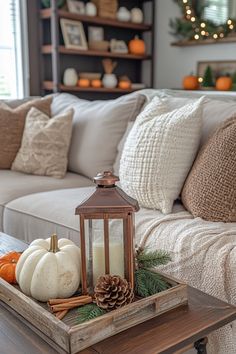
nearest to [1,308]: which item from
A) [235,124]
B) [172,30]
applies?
[235,124]

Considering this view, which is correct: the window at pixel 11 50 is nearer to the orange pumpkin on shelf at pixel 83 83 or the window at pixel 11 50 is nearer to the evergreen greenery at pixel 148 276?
the orange pumpkin on shelf at pixel 83 83

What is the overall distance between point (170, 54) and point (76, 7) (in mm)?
1111

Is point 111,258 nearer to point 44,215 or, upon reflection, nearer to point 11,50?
point 44,215

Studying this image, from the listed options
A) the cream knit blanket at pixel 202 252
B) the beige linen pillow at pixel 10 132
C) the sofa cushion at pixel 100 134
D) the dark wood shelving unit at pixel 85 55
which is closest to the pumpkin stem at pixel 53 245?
the cream knit blanket at pixel 202 252

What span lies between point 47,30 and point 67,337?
11.6 feet

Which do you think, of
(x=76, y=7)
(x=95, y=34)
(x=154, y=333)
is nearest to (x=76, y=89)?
(x=95, y=34)

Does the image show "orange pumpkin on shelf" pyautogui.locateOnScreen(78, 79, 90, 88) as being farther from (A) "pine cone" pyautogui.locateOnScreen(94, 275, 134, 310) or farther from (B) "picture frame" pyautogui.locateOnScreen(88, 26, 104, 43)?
(A) "pine cone" pyautogui.locateOnScreen(94, 275, 134, 310)

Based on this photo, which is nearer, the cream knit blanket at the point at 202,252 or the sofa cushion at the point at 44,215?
the cream knit blanket at the point at 202,252

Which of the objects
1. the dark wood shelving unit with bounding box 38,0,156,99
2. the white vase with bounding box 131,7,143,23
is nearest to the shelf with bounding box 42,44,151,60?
the dark wood shelving unit with bounding box 38,0,156,99

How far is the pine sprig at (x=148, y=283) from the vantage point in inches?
35.6

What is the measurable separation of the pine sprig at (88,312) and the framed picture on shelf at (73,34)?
3.22 m

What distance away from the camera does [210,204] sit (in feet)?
4.64

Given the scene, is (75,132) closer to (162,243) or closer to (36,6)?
(162,243)

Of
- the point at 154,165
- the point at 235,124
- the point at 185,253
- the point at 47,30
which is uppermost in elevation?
the point at 47,30
